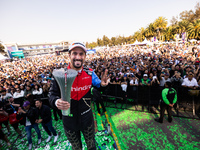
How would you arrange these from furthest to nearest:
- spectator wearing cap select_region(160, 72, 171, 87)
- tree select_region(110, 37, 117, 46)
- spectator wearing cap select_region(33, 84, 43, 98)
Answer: tree select_region(110, 37, 117, 46), spectator wearing cap select_region(33, 84, 43, 98), spectator wearing cap select_region(160, 72, 171, 87)

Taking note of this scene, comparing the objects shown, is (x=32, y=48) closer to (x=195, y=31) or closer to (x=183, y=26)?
(x=183, y=26)

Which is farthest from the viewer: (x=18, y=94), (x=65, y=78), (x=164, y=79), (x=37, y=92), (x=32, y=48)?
(x=32, y=48)

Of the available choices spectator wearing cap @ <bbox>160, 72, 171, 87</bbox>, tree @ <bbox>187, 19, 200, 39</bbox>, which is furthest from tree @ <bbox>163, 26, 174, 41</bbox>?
spectator wearing cap @ <bbox>160, 72, 171, 87</bbox>

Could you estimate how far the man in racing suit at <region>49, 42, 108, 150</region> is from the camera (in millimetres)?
1697

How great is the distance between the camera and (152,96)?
5.20 meters

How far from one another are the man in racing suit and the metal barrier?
4102 millimetres

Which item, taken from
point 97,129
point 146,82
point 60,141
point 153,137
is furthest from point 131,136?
point 146,82

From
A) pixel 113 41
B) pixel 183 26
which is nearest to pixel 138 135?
pixel 183 26

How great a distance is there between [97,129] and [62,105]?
3479mm

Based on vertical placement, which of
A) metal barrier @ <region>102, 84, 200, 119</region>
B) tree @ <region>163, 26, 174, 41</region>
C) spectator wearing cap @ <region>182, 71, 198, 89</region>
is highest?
tree @ <region>163, 26, 174, 41</region>

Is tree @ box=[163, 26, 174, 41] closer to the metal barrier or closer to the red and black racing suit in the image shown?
the metal barrier

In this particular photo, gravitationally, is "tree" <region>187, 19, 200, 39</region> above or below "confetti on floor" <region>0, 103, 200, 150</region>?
above

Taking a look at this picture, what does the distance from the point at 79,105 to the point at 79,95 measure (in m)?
0.18

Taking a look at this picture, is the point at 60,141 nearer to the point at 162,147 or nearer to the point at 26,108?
the point at 26,108
